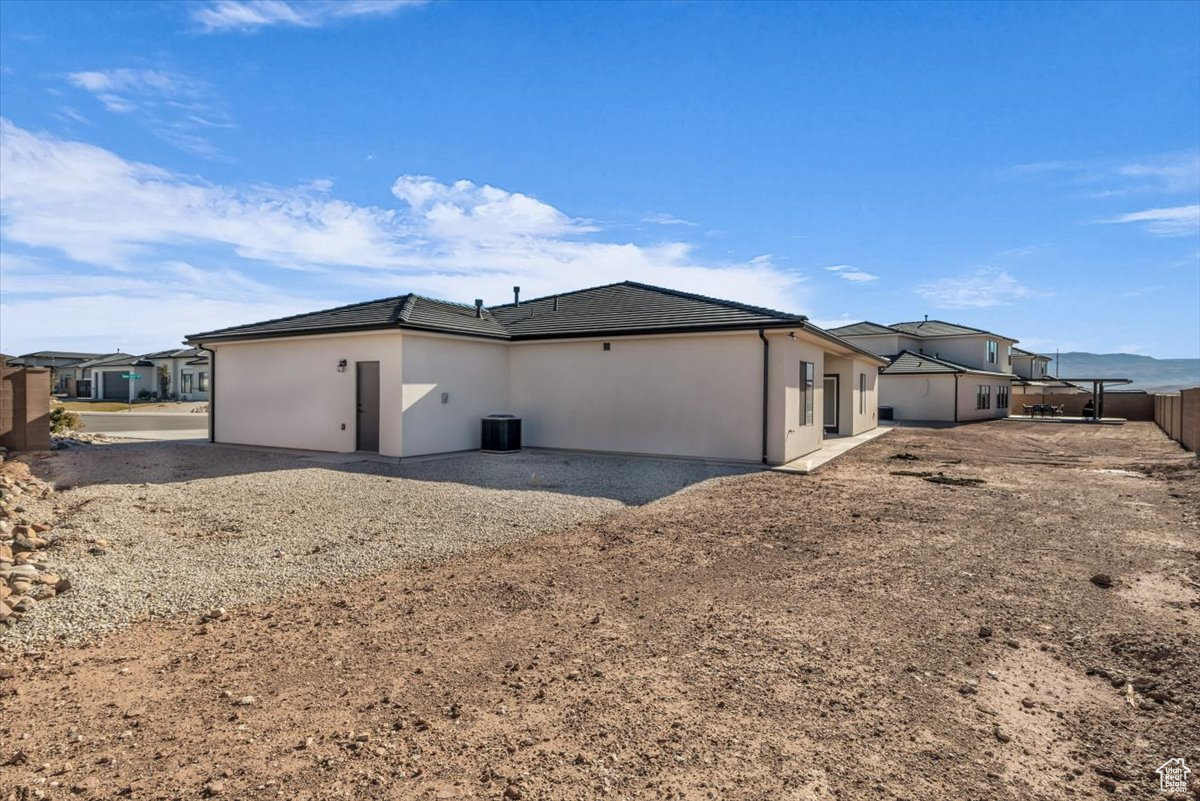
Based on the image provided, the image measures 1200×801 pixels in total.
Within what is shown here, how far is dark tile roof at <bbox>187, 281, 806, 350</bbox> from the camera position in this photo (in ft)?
44.1

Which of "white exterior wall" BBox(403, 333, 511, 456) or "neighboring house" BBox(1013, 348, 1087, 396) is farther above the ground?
"neighboring house" BBox(1013, 348, 1087, 396)

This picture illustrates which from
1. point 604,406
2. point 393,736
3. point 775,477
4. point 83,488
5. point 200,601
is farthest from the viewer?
point 604,406

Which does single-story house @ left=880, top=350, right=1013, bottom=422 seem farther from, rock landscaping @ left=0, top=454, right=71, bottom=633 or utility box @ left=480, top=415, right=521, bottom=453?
rock landscaping @ left=0, top=454, right=71, bottom=633

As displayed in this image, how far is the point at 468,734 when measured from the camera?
309 cm

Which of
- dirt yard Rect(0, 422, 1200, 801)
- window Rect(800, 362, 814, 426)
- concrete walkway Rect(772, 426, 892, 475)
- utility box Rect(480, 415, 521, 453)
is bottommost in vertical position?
dirt yard Rect(0, 422, 1200, 801)

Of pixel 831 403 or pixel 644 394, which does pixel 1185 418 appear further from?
pixel 644 394

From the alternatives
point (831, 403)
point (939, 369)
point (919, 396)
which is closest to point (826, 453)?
point (831, 403)

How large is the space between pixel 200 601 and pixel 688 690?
381 cm

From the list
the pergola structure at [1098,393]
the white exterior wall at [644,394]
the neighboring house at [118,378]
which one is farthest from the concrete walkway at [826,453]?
the neighboring house at [118,378]

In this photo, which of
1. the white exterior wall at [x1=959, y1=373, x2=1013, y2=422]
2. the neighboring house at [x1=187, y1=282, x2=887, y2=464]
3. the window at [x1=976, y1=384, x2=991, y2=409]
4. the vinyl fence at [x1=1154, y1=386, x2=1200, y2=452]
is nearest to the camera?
the neighboring house at [x1=187, y1=282, x2=887, y2=464]

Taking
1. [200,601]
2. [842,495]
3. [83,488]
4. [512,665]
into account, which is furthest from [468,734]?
[83,488]

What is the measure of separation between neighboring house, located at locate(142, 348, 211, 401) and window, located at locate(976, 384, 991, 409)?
47454mm

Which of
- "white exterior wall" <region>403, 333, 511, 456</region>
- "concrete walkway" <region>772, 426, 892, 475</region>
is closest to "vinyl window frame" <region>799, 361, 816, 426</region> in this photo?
"concrete walkway" <region>772, 426, 892, 475</region>

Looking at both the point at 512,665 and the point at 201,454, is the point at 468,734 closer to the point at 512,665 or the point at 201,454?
the point at 512,665
